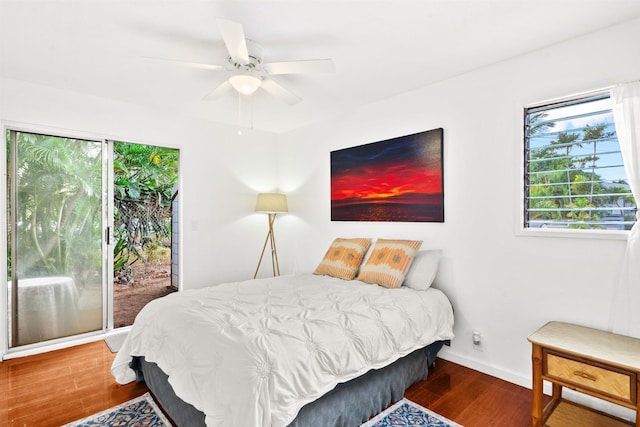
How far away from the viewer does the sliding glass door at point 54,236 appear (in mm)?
3023

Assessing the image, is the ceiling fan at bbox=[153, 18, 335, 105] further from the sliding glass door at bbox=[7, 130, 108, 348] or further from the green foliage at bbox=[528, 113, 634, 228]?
the sliding glass door at bbox=[7, 130, 108, 348]

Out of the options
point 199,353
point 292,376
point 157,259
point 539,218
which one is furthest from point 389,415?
point 157,259

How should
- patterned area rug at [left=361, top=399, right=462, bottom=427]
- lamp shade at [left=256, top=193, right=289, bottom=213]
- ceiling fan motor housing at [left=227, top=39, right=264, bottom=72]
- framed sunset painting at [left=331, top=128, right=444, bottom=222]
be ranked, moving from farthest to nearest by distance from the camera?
1. lamp shade at [left=256, top=193, right=289, bottom=213]
2. framed sunset painting at [left=331, top=128, right=444, bottom=222]
3. ceiling fan motor housing at [left=227, top=39, right=264, bottom=72]
4. patterned area rug at [left=361, top=399, right=462, bottom=427]

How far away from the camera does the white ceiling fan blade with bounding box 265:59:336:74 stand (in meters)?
2.08

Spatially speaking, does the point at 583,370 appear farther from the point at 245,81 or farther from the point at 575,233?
the point at 245,81

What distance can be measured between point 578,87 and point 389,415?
2511mm

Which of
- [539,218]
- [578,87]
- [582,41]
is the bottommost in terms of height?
[539,218]

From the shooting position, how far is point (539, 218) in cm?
240

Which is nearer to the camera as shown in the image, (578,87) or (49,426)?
(49,426)

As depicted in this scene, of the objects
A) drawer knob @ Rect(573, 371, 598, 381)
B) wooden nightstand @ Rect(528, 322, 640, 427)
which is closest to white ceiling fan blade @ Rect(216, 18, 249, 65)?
wooden nightstand @ Rect(528, 322, 640, 427)

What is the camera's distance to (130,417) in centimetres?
204

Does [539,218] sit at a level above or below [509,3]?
below

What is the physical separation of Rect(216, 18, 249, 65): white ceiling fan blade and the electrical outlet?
271 cm

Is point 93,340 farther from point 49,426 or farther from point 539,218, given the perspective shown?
point 539,218
